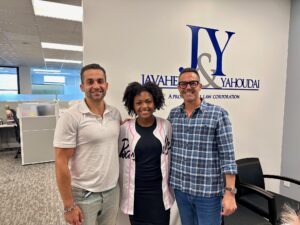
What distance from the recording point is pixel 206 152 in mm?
1440

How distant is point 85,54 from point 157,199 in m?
1.23

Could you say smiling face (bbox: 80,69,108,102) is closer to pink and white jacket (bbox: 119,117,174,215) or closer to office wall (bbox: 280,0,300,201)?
pink and white jacket (bbox: 119,117,174,215)

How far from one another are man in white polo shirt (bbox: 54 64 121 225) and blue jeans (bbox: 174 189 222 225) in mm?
489

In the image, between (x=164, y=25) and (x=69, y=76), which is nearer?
(x=164, y=25)

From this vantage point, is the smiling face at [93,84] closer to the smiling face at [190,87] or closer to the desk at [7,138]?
the smiling face at [190,87]

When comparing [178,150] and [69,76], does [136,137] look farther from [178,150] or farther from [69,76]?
[69,76]

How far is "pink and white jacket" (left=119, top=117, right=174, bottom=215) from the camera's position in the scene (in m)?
1.51

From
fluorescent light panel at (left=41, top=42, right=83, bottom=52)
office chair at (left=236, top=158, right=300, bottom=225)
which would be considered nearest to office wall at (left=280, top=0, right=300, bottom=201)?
office chair at (left=236, top=158, right=300, bottom=225)

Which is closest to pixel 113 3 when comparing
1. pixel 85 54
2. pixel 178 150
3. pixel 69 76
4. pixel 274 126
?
pixel 85 54

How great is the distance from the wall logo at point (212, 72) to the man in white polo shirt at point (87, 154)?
0.80m

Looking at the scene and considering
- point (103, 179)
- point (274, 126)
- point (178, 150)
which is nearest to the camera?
point (103, 179)

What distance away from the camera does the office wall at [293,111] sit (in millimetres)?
2664

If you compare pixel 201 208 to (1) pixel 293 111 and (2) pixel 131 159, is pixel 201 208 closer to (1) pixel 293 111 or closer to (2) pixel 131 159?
(2) pixel 131 159

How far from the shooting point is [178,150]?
1529 millimetres
